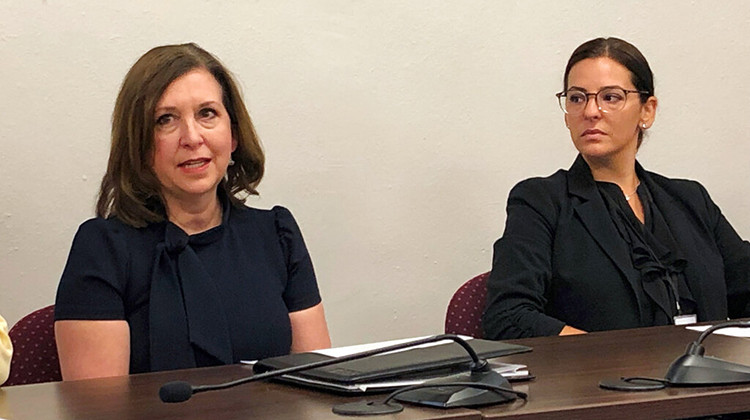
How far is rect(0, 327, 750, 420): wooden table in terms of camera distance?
1.30 metres

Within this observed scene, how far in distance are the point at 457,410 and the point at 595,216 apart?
4.71ft

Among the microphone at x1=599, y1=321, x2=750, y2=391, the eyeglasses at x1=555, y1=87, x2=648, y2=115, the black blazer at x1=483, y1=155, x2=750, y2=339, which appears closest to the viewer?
the microphone at x1=599, y1=321, x2=750, y2=391

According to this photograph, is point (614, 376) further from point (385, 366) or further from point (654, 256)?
point (654, 256)

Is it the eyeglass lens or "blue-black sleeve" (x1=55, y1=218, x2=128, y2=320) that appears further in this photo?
the eyeglass lens

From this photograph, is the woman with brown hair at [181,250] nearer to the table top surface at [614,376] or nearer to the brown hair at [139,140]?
the brown hair at [139,140]

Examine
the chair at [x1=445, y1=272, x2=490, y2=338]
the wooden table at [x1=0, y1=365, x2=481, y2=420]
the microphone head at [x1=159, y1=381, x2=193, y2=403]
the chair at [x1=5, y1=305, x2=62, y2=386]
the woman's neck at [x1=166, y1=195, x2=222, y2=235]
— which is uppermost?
the woman's neck at [x1=166, y1=195, x2=222, y2=235]

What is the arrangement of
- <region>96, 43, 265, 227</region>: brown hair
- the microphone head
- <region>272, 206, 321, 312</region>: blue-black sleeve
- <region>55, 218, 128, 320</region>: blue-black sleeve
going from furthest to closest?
<region>272, 206, 321, 312</region>: blue-black sleeve < <region>96, 43, 265, 227</region>: brown hair < <region>55, 218, 128, 320</region>: blue-black sleeve < the microphone head

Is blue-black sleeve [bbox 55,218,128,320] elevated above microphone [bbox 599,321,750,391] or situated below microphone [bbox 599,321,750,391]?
above

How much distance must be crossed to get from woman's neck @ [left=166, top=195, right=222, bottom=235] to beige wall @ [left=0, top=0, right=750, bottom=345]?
0.45 meters

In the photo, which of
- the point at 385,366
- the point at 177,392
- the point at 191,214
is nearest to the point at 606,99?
the point at 191,214

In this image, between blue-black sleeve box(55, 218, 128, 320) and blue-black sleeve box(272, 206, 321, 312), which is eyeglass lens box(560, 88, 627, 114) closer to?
blue-black sleeve box(272, 206, 321, 312)

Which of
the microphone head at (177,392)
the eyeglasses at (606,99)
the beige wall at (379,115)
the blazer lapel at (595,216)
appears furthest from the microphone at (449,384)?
the eyeglasses at (606,99)

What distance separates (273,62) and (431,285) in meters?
0.75

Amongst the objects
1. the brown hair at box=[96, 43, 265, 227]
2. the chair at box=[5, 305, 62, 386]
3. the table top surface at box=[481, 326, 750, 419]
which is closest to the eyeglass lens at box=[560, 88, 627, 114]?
the table top surface at box=[481, 326, 750, 419]
